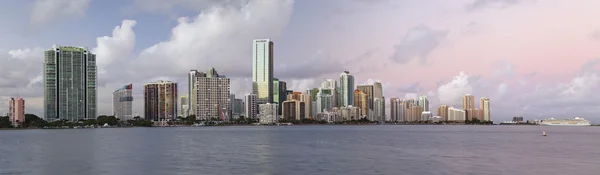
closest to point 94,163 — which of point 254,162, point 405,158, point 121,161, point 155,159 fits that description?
point 121,161

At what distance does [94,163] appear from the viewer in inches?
2547

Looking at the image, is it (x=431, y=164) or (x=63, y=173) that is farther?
(x=431, y=164)

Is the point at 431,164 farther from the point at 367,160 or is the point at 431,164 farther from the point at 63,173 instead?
the point at 63,173

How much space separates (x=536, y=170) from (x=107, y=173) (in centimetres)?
4482

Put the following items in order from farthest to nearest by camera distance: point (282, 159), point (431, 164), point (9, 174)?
point (282, 159) → point (431, 164) → point (9, 174)

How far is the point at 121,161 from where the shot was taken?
6756 centimetres

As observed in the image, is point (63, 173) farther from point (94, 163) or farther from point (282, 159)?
point (282, 159)

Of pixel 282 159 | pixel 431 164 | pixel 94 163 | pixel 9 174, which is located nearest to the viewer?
pixel 9 174

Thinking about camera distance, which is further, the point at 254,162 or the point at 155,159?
the point at 155,159

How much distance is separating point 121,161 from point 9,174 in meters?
16.0

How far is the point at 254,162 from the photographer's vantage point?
6388 cm

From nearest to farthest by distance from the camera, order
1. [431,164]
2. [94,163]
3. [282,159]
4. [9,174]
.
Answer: [9,174]
[431,164]
[94,163]
[282,159]

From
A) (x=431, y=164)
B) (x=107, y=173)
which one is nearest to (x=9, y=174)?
(x=107, y=173)

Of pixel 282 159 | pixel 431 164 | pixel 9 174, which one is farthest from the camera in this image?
pixel 282 159
